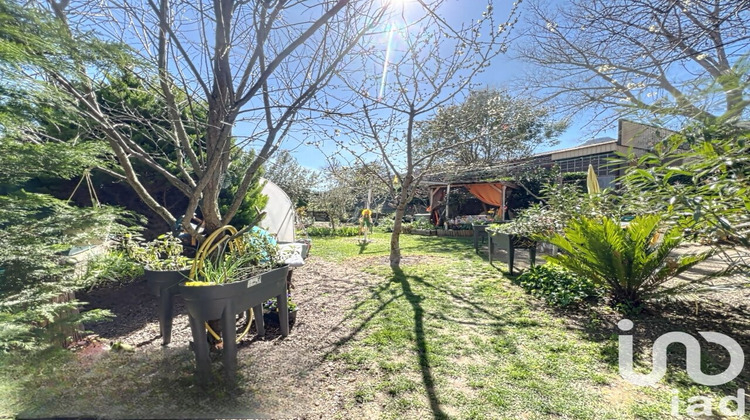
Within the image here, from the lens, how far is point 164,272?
2154mm

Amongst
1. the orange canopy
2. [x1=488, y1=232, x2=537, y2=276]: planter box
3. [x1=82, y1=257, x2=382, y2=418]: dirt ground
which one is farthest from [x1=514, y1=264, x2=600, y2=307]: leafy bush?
the orange canopy

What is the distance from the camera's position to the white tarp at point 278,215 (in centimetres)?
650

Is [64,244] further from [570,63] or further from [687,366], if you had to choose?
[570,63]

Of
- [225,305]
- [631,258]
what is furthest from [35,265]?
[631,258]

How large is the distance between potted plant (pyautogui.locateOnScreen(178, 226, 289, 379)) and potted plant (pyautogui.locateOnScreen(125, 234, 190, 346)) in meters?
0.27

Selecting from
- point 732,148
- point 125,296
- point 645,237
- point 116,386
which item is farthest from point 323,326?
point 645,237

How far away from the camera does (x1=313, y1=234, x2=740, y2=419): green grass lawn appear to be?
1.76 m

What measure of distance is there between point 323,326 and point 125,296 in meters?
2.71

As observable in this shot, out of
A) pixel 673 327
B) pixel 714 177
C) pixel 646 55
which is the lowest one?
pixel 673 327

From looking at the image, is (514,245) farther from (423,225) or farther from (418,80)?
(423,225)

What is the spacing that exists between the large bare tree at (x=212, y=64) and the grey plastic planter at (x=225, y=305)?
0.78 m

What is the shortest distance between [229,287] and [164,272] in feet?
2.67

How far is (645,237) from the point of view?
3104mm

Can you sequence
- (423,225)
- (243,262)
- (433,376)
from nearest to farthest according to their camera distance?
(433,376) < (243,262) < (423,225)
